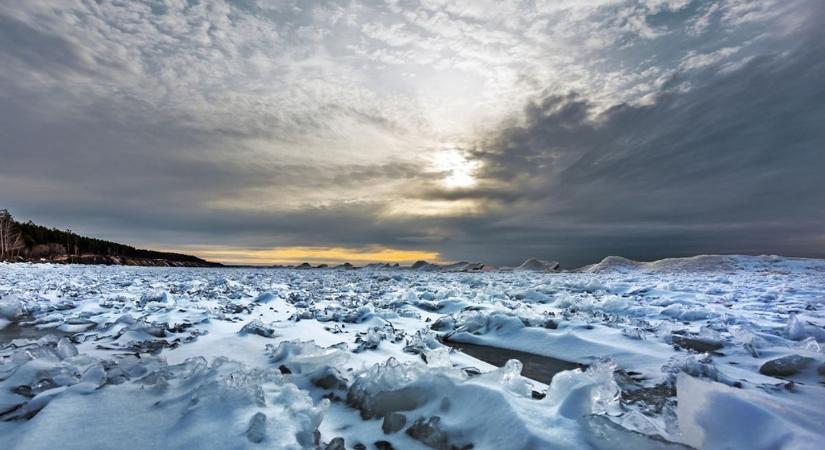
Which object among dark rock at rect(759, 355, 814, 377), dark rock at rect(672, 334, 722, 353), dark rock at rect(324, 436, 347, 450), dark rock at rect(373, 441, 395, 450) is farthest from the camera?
dark rock at rect(672, 334, 722, 353)

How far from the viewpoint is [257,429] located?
1954mm

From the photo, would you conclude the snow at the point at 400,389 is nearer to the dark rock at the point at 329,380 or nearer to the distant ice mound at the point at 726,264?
Answer: the dark rock at the point at 329,380

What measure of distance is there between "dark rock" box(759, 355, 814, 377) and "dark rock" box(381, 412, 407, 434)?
344 centimetres

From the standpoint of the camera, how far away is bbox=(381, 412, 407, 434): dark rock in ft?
7.29

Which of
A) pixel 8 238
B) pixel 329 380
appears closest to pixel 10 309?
pixel 329 380

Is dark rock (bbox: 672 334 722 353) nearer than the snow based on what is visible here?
No

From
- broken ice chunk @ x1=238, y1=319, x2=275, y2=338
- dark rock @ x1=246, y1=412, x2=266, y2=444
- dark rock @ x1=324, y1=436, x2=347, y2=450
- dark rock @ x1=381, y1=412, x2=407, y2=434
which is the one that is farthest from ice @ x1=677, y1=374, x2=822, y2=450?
broken ice chunk @ x1=238, y1=319, x2=275, y2=338

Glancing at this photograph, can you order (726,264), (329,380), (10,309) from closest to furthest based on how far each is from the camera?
(329,380), (10,309), (726,264)

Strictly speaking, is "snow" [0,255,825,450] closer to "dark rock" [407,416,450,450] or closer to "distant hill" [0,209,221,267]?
"dark rock" [407,416,450,450]

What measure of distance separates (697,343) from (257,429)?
5.02 meters

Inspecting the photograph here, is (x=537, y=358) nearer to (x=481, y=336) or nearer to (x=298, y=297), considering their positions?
(x=481, y=336)

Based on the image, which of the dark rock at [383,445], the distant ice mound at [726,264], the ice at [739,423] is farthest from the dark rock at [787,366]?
the distant ice mound at [726,264]

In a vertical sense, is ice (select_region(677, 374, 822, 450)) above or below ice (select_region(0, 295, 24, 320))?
below

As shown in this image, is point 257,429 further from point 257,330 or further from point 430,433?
point 257,330
